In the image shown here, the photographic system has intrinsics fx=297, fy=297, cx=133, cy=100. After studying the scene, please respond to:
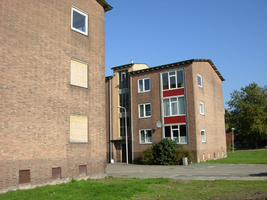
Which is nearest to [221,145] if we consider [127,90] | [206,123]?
[206,123]

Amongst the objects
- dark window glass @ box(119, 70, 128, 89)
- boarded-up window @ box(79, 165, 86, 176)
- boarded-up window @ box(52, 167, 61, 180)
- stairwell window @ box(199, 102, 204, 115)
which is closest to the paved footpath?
boarded-up window @ box(79, 165, 86, 176)

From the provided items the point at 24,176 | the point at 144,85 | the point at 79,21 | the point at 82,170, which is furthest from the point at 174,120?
the point at 24,176

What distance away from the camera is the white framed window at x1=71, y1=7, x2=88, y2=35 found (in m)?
17.5

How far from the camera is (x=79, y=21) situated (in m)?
18.0

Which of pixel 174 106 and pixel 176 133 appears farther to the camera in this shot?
pixel 174 106

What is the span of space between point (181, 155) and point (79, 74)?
15138mm

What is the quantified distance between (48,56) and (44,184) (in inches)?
251

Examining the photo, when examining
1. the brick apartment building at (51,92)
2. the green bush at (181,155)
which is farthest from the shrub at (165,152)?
the brick apartment building at (51,92)

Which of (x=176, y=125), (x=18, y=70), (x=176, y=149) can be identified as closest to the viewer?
(x=18, y=70)

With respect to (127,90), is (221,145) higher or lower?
lower

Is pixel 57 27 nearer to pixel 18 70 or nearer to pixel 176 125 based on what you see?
pixel 18 70

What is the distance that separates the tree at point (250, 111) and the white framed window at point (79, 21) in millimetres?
51983

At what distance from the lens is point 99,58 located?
1892 cm

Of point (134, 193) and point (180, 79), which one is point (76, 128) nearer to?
point (134, 193)
